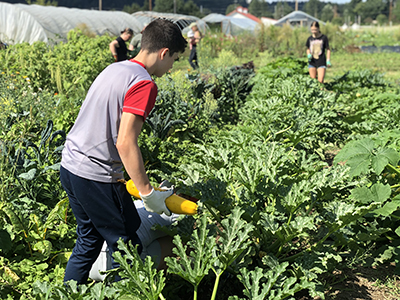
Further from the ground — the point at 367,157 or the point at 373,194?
the point at 367,157

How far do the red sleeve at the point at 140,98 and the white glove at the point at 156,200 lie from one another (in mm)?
405

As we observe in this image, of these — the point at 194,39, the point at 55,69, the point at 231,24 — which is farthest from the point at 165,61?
the point at 231,24

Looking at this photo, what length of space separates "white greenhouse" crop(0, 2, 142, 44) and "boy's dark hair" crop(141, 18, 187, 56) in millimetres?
12690

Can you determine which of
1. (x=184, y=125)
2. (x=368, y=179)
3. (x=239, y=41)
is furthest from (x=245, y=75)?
(x=239, y=41)

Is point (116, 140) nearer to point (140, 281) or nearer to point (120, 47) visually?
point (140, 281)

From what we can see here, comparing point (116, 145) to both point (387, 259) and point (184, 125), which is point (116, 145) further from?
point (184, 125)

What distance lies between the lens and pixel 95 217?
205 cm

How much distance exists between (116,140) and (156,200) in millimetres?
364

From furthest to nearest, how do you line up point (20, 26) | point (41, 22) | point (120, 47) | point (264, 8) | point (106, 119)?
1. point (264, 8)
2. point (41, 22)
3. point (20, 26)
4. point (120, 47)
5. point (106, 119)

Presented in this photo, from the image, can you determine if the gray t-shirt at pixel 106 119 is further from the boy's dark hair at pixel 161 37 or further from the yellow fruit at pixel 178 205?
the yellow fruit at pixel 178 205

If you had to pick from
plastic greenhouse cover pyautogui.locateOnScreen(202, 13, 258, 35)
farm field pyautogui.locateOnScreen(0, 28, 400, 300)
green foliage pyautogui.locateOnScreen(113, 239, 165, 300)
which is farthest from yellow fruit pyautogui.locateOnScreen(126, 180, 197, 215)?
plastic greenhouse cover pyautogui.locateOnScreen(202, 13, 258, 35)

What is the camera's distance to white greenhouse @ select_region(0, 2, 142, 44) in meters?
15.5

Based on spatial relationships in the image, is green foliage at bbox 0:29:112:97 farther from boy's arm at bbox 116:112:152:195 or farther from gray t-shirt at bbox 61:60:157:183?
boy's arm at bbox 116:112:152:195

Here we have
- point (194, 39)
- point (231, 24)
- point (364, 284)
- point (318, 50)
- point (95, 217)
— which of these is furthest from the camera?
point (231, 24)
